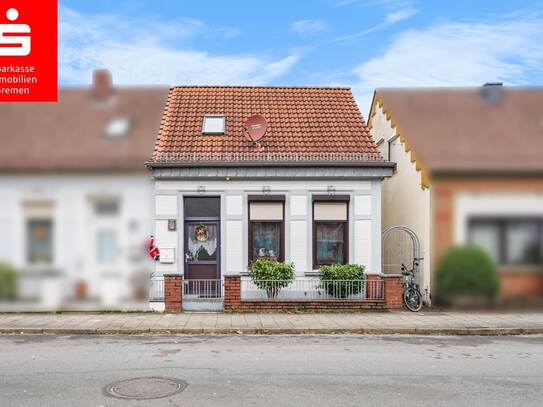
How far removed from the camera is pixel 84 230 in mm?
11133

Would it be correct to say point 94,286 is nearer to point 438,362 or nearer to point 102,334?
point 102,334

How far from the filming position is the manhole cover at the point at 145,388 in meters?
6.79

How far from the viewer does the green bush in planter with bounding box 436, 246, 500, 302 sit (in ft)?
43.4

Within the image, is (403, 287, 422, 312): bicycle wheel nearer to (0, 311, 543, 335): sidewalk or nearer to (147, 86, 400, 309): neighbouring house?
(0, 311, 543, 335): sidewalk

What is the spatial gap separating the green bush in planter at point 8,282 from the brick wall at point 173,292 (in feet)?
11.6

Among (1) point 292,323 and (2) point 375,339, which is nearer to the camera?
(2) point 375,339

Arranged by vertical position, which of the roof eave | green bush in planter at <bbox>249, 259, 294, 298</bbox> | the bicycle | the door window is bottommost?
the bicycle

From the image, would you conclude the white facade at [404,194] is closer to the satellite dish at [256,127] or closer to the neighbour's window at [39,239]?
the satellite dish at [256,127]

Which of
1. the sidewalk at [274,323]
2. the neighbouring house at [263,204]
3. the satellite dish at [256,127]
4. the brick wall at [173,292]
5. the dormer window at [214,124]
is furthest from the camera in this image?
the dormer window at [214,124]

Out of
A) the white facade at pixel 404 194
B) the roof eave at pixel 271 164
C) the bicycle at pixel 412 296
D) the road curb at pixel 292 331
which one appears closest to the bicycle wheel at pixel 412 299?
the bicycle at pixel 412 296

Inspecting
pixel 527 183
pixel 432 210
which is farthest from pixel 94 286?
pixel 527 183

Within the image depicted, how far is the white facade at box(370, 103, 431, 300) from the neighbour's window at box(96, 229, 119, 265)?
27.7ft

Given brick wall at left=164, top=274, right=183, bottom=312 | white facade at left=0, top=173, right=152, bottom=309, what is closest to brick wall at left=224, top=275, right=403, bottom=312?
brick wall at left=164, top=274, right=183, bottom=312

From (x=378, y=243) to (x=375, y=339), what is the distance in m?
4.87
